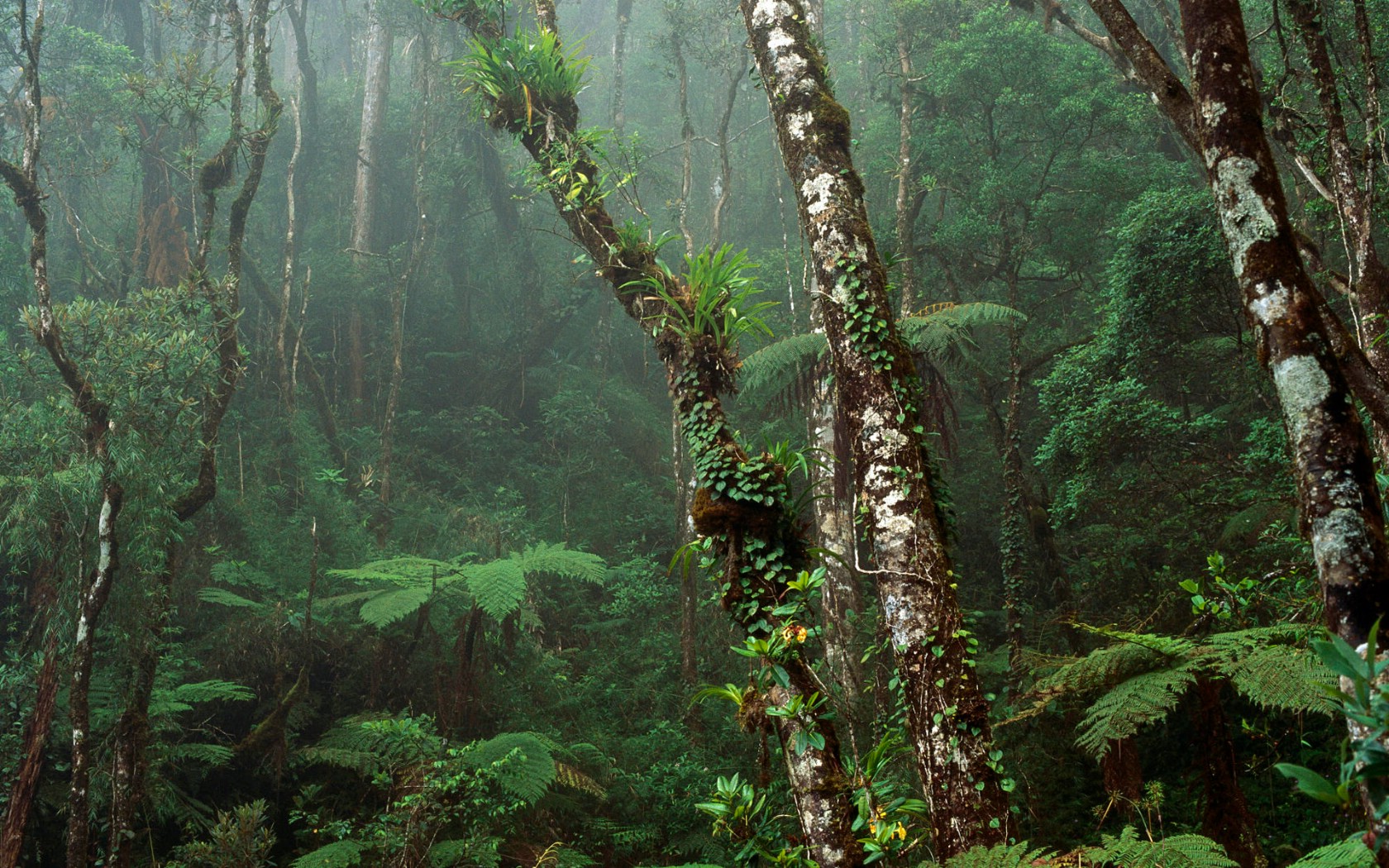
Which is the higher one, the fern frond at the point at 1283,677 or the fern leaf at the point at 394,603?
the fern leaf at the point at 394,603

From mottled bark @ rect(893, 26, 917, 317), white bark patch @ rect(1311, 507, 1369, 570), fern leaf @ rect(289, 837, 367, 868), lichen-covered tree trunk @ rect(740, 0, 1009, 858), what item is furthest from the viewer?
mottled bark @ rect(893, 26, 917, 317)

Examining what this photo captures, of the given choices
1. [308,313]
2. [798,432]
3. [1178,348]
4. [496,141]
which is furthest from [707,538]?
[496,141]

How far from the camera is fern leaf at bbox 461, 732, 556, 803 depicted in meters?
5.36

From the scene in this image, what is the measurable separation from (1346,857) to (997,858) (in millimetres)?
919

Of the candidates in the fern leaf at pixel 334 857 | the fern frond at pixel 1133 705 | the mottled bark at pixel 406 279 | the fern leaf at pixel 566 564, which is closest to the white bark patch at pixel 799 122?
the fern frond at pixel 1133 705

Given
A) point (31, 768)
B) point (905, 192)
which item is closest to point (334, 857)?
point (31, 768)

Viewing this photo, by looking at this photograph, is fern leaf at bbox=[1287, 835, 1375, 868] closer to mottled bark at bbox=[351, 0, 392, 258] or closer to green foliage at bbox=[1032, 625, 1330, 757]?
green foliage at bbox=[1032, 625, 1330, 757]

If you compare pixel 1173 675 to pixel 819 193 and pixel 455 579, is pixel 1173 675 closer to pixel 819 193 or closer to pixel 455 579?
pixel 819 193

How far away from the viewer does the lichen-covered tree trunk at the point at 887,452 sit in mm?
2789

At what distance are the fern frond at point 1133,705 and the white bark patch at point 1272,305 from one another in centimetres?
142

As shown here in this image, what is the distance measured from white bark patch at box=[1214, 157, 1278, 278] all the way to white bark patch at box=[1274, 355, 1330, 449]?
1.28ft

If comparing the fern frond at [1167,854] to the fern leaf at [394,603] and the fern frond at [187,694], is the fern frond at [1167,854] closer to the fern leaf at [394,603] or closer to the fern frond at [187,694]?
the fern leaf at [394,603]

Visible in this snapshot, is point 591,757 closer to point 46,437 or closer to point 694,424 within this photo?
point 694,424

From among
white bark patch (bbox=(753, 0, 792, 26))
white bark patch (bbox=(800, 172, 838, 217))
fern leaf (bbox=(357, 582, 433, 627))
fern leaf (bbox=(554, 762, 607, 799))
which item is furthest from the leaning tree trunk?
fern leaf (bbox=(357, 582, 433, 627))
